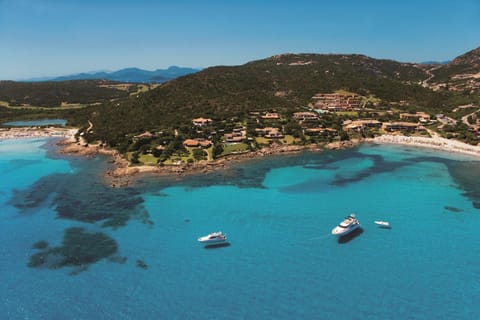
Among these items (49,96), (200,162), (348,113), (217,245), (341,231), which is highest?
(49,96)

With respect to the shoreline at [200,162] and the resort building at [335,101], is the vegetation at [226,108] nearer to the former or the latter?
the shoreline at [200,162]

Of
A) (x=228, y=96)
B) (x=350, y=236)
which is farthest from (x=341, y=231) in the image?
(x=228, y=96)

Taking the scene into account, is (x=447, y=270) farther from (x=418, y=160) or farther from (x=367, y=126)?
(x=367, y=126)

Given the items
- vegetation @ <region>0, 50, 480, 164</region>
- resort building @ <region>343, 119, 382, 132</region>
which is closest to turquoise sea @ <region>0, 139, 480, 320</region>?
vegetation @ <region>0, 50, 480, 164</region>

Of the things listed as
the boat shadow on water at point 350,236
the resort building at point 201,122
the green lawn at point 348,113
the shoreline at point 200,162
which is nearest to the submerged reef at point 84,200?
the shoreline at point 200,162

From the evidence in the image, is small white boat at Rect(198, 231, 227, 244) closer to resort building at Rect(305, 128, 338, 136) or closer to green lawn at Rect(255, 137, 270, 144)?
green lawn at Rect(255, 137, 270, 144)

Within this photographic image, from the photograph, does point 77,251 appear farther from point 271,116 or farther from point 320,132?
point 271,116
